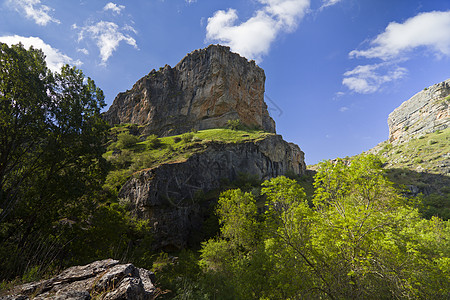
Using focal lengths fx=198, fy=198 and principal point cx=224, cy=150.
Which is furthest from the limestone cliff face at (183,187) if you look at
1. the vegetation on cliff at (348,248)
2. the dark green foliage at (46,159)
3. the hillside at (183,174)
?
the vegetation on cliff at (348,248)

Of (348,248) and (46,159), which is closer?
(348,248)

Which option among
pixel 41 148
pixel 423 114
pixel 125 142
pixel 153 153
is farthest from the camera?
pixel 423 114

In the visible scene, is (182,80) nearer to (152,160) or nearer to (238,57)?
(238,57)

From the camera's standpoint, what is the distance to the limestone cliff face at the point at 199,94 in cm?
7188

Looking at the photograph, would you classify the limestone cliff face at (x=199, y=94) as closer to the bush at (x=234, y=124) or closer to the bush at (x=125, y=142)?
the bush at (x=234, y=124)

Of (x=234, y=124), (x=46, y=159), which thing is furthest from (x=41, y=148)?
(x=234, y=124)

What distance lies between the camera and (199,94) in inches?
2913

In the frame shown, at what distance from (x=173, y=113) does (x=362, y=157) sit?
75321 millimetres

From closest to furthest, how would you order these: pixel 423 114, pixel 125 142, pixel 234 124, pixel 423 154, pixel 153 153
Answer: pixel 153 153, pixel 125 142, pixel 423 154, pixel 234 124, pixel 423 114

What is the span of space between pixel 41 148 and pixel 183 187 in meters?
24.2

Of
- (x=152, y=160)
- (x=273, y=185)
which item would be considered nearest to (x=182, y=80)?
(x=152, y=160)

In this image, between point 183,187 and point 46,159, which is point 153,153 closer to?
point 183,187

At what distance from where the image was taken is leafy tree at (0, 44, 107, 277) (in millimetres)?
10414

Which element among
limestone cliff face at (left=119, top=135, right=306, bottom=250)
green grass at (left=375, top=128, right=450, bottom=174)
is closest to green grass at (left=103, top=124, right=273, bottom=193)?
limestone cliff face at (left=119, top=135, right=306, bottom=250)
